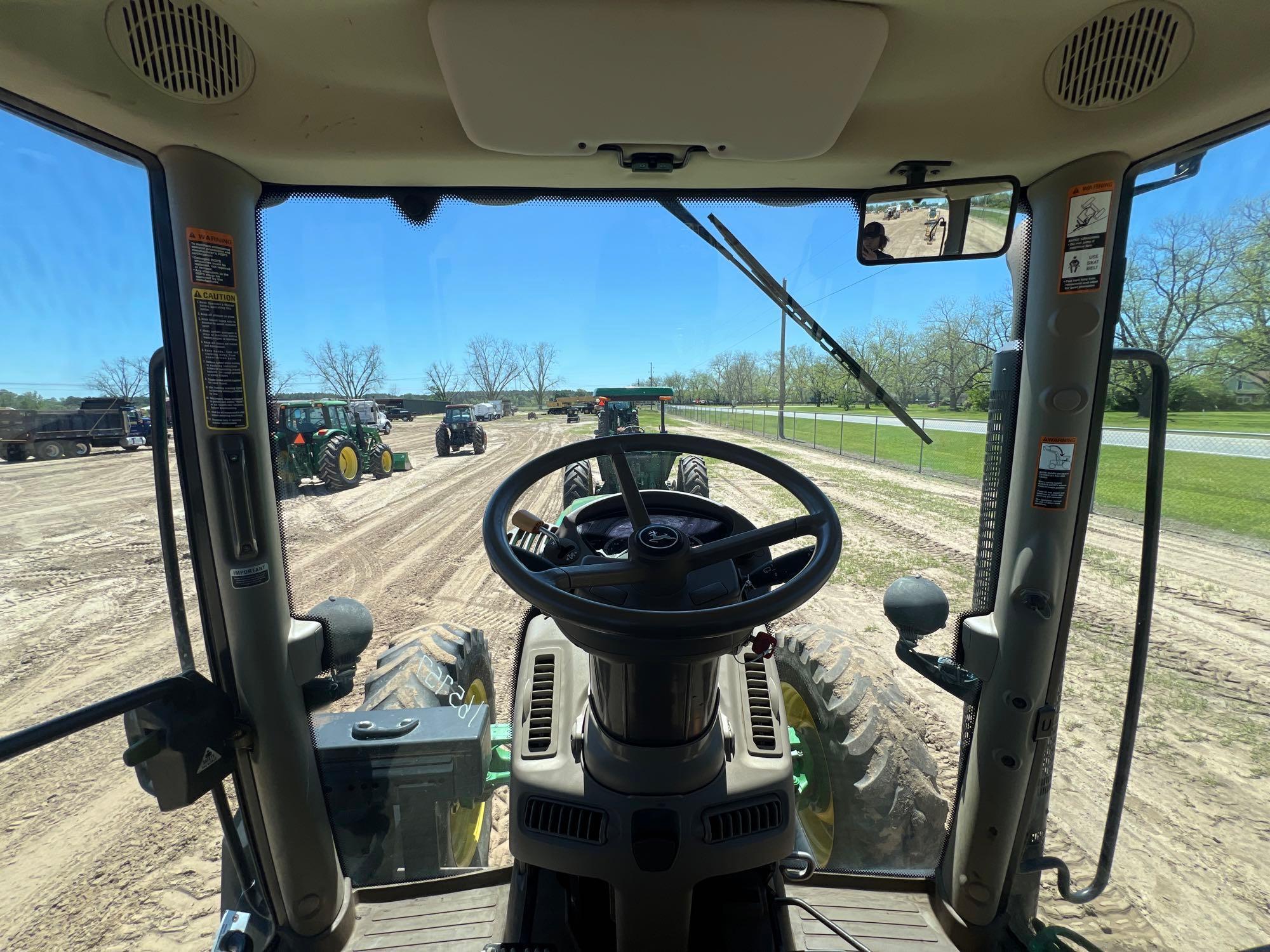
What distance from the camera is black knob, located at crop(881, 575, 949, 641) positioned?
148 centimetres

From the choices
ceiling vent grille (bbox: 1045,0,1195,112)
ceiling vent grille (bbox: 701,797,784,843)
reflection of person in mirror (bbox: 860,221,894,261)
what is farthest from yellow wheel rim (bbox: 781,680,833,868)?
ceiling vent grille (bbox: 1045,0,1195,112)

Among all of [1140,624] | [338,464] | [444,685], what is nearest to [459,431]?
[338,464]

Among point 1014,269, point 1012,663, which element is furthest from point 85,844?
point 1014,269

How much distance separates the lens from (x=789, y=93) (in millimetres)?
1010

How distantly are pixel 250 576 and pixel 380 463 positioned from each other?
2.80 meters

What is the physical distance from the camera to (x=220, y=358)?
1284mm

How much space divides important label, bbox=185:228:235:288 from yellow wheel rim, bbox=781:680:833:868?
6.57 ft

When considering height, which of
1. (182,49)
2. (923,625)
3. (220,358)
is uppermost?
(182,49)

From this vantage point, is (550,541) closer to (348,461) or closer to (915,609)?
(915,609)

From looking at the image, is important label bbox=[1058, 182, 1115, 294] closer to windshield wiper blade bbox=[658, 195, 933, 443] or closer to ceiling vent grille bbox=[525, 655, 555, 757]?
windshield wiper blade bbox=[658, 195, 933, 443]

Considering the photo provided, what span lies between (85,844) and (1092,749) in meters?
3.97

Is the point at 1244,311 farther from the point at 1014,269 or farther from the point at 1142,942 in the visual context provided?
the point at 1142,942

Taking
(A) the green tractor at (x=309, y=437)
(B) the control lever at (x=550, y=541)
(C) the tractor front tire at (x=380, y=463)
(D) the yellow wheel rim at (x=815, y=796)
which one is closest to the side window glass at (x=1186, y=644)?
(D) the yellow wheel rim at (x=815, y=796)

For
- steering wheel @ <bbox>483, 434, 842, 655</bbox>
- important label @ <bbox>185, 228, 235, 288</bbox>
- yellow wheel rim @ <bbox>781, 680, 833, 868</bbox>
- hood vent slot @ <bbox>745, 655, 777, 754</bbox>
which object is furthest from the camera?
yellow wheel rim @ <bbox>781, 680, 833, 868</bbox>
